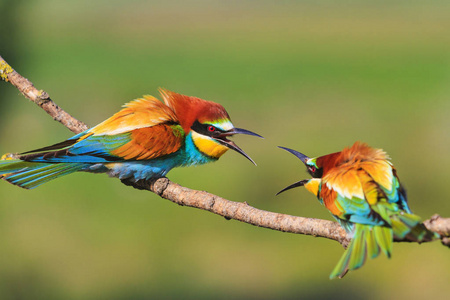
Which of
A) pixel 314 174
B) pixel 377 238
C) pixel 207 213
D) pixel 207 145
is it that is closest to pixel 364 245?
pixel 377 238

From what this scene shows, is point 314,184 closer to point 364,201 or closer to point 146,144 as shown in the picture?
point 364,201

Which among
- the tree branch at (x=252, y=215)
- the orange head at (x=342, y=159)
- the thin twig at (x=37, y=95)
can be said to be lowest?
the tree branch at (x=252, y=215)

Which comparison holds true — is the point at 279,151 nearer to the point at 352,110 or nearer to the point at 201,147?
the point at 352,110

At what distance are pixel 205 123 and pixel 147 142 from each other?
8.8 inches

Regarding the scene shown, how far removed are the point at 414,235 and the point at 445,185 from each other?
349 inches

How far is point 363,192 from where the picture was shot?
2.03 m

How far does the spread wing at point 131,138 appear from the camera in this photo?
230 centimetres

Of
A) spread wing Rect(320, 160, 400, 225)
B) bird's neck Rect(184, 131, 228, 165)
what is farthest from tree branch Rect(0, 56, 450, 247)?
bird's neck Rect(184, 131, 228, 165)

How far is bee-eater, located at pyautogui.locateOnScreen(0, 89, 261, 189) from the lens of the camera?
2297 mm

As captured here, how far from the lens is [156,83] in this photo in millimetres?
13734

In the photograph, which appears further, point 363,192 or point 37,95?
point 37,95

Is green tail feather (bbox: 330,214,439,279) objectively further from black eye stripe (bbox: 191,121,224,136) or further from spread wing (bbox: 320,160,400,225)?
black eye stripe (bbox: 191,121,224,136)

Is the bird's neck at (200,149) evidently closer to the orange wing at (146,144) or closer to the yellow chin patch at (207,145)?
the yellow chin patch at (207,145)

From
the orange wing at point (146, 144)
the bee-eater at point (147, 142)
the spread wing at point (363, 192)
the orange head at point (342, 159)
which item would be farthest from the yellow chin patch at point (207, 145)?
the spread wing at point (363, 192)
